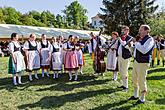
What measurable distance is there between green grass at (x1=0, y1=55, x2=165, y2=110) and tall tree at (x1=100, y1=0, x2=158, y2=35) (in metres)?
21.6

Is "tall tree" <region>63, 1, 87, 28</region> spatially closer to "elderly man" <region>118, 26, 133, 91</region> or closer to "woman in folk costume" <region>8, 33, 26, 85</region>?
"woman in folk costume" <region>8, 33, 26, 85</region>

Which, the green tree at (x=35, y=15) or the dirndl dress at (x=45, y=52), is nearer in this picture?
the dirndl dress at (x=45, y=52)

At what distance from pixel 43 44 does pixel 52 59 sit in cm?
61

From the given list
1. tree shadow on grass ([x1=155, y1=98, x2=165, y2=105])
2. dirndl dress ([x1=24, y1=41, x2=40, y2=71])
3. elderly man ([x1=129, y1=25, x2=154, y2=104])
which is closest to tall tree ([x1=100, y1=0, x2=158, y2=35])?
dirndl dress ([x1=24, y1=41, x2=40, y2=71])

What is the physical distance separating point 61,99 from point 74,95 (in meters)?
0.47

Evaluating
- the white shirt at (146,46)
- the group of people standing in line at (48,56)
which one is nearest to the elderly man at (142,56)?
the white shirt at (146,46)

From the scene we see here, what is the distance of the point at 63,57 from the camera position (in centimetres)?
959

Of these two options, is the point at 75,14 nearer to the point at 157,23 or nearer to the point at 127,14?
the point at 157,23

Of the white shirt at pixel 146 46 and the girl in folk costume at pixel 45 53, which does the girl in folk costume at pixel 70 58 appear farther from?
the white shirt at pixel 146 46

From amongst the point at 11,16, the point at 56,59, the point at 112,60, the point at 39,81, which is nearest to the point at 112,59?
the point at 112,60

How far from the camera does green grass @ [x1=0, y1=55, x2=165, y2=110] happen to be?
257 inches

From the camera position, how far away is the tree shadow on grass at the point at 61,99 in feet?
21.6

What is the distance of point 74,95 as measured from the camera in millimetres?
7367

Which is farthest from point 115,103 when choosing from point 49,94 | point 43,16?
point 43,16
